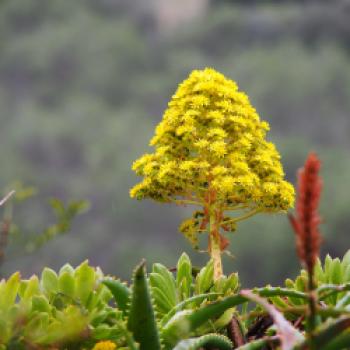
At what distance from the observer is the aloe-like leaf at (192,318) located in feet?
6.08

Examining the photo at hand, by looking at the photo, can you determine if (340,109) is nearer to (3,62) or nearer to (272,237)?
(272,237)

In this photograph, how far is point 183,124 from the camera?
257 cm

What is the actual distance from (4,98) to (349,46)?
95.7ft

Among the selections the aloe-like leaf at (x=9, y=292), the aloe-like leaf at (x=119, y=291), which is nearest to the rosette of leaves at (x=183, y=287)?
the aloe-like leaf at (x=119, y=291)

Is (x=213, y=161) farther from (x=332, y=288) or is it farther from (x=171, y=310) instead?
(x=332, y=288)

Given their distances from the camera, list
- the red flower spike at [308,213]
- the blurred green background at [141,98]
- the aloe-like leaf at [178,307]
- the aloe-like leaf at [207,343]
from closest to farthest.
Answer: the red flower spike at [308,213] → the aloe-like leaf at [207,343] → the aloe-like leaf at [178,307] → the blurred green background at [141,98]

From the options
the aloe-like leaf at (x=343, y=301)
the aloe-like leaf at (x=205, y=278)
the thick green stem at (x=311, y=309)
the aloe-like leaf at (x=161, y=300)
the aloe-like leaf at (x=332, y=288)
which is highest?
the aloe-like leaf at (x=205, y=278)

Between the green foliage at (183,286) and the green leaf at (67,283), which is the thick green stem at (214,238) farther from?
the green leaf at (67,283)

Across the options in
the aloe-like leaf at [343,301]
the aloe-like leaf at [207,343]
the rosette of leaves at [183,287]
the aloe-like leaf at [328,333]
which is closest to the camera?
the aloe-like leaf at [328,333]

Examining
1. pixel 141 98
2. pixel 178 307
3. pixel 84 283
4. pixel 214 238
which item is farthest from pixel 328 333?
pixel 141 98

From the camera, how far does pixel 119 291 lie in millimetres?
1975

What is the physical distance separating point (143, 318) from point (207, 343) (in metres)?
0.16

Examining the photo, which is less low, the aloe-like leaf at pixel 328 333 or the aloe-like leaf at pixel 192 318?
the aloe-like leaf at pixel 192 318

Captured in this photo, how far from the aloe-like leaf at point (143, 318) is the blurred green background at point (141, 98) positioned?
1823 inches
